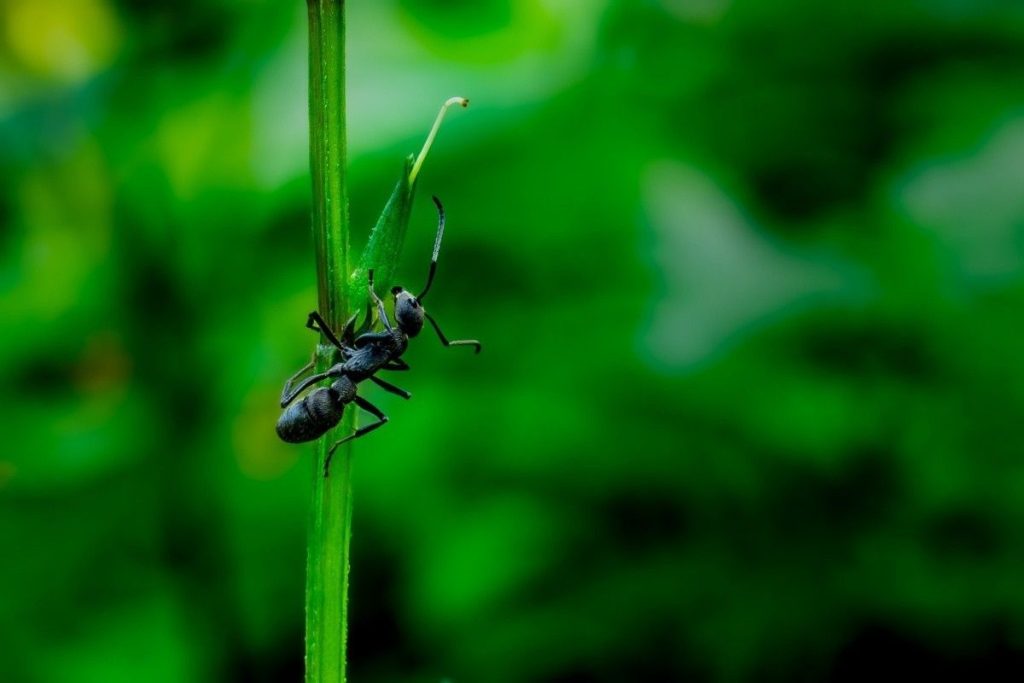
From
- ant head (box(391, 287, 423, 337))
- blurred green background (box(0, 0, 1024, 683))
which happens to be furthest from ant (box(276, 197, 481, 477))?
blurred green background (box(0, 0, 1024, 683))

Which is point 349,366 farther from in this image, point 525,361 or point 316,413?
point 525,361

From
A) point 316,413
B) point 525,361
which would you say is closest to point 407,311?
point 316,413

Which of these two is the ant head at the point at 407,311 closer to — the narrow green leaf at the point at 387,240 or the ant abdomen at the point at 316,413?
the ant abdomen at the point at 316,413

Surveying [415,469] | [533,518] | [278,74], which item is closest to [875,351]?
[533,518]

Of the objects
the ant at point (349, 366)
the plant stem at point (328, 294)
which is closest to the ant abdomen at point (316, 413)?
the ant at point (349, 366)

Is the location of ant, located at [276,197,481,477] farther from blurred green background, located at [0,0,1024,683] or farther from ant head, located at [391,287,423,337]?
blurred green background, located at [0,0,1024,683]

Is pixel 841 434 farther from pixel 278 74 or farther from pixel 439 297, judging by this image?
pixel 278 74
